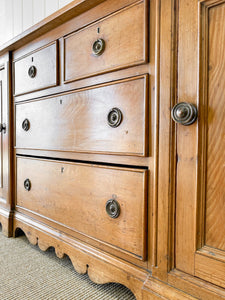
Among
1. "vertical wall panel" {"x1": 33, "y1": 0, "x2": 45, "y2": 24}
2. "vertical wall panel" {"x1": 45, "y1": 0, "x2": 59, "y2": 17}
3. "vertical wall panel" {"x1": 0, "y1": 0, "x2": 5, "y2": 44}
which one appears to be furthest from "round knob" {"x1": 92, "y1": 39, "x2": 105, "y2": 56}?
"vertical wall panel" {"x1": 0, "y1": 0, "x2": 5, "y2": 44}

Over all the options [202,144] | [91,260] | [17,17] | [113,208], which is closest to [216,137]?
[202,144]

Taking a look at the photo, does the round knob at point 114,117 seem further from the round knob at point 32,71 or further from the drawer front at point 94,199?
the round knob at point 32,71

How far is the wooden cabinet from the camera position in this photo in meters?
0.61

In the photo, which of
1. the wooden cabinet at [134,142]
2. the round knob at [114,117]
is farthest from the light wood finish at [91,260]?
the round knob at [114,117]

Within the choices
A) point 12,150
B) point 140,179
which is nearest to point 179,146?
point 140,179

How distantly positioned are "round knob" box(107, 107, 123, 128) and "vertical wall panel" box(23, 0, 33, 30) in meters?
0.88

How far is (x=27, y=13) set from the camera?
1356mm

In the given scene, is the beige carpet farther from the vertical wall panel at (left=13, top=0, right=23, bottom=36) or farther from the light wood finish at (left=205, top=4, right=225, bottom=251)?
the vertical wall panel at (left=13, top=0, right=23, bottom=36)

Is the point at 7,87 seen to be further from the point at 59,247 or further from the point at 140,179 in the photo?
the point at 140,179

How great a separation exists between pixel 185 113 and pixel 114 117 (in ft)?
0.83

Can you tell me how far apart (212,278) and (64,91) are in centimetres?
80

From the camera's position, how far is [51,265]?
1.07m

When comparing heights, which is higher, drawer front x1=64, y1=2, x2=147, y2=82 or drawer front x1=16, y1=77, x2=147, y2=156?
drawer front x1=64, y1=2, x2=147, y2=82

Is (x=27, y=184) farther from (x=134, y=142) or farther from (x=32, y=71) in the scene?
(x=134, y=142)
